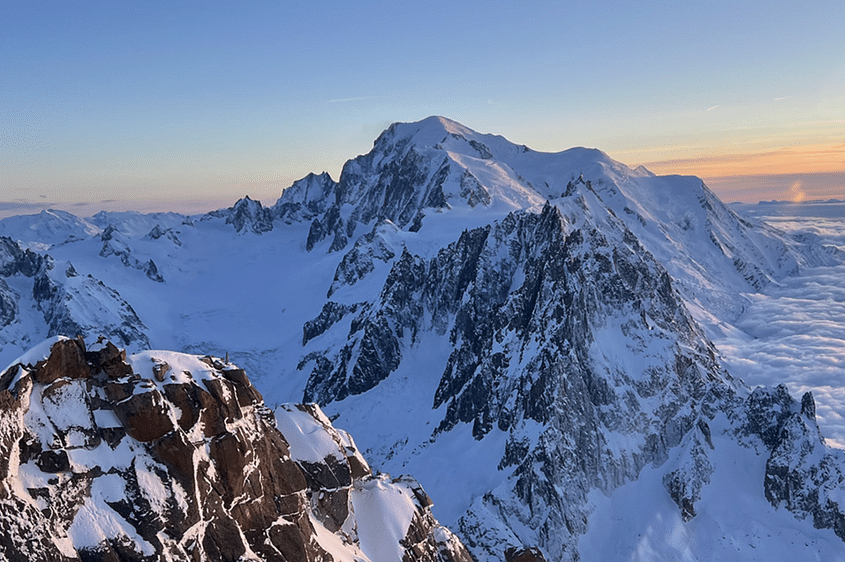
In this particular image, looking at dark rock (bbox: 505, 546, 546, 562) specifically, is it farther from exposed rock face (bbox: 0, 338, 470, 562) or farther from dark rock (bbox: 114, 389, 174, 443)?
dark rock (bbox: 114, 389, 174, 443)

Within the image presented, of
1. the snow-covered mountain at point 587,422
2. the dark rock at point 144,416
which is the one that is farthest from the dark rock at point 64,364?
the snow-covered mountain at point 587,422

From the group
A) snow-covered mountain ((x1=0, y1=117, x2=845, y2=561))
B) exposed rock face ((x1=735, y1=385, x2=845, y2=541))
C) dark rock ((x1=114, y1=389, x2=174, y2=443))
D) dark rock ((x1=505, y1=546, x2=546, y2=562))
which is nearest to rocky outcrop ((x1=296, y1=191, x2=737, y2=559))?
snow-covered mountain ((x1=0, y1=117, x2=845, y2=561))

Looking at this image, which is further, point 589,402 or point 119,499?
point 589,402

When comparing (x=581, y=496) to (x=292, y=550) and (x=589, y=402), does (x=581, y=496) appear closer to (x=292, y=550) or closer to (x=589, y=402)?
(x=589, y=402)

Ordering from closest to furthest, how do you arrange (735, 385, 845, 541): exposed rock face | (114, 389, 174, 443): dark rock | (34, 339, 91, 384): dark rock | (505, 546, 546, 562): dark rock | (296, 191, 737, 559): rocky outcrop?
(34, 339, 91, 384): dark rock < (114, 389, 174, 443): dark rock < (505, 546, 546, 562): dark rock < (735, 385, 845, 541): exposed rock face < (296, 191, 737, 559): rocky outcrop

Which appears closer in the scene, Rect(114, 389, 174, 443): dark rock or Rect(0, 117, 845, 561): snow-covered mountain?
Rect(114, 389, 174, 443): dark rock

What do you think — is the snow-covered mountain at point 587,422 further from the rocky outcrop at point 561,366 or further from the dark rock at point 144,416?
the dark rock at point 144,416

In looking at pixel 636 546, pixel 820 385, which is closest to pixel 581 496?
pixel 636 546

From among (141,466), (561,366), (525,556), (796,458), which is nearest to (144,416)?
(141,466)
